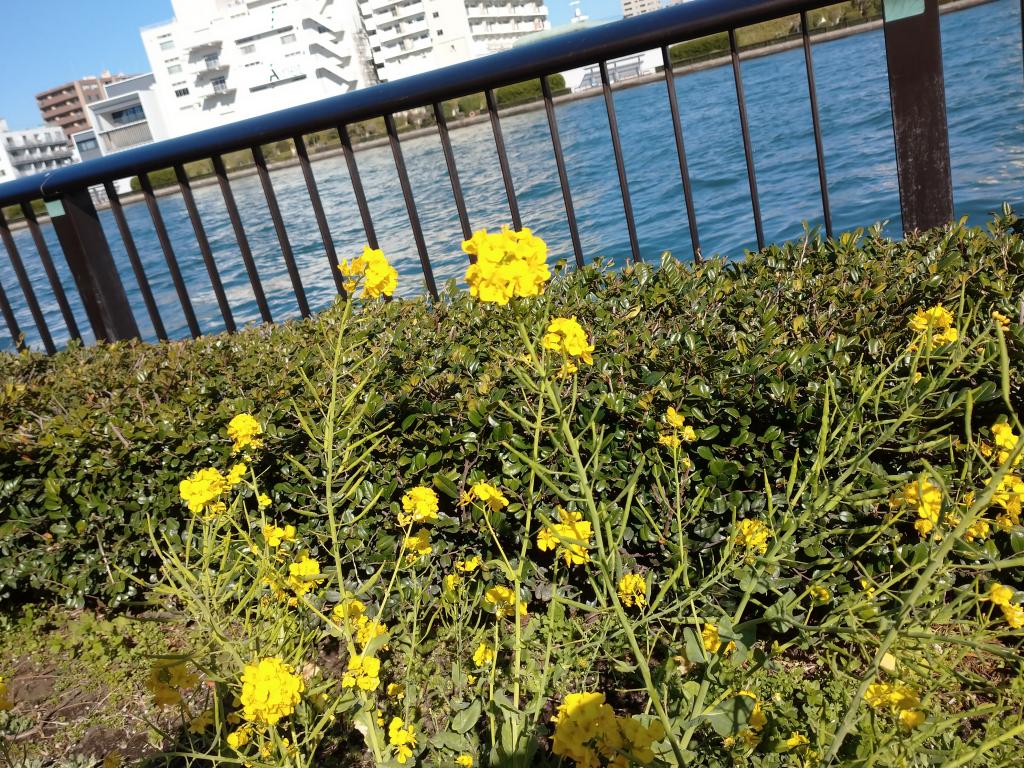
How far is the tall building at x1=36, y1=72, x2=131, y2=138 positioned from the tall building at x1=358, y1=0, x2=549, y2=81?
218ft

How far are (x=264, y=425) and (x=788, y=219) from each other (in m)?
7.74

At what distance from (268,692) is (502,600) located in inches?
20.5

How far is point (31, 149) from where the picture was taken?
9312 centimetres

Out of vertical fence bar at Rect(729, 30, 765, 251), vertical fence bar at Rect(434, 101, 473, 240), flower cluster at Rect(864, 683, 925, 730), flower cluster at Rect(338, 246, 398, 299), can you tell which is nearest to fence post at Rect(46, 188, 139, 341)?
vertical fence bar at Rect(434, 101, 473, 240)

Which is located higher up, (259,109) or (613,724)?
(259,109)

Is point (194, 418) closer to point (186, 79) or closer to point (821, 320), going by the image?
point (821, 320)

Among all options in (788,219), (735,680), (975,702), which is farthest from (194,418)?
(788,219)

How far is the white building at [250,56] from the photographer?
2341 inches

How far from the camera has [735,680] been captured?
1084mm

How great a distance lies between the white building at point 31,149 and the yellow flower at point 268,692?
9936 centimetres

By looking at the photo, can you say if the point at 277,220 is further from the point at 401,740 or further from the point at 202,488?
the point at 401,740

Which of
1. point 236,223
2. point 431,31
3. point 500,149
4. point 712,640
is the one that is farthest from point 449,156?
point 431,31

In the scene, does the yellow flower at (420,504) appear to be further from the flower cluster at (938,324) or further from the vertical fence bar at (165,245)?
the vertical fence bar at (165,245)

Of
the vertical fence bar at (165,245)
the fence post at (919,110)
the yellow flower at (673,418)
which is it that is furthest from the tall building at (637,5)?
the yellow flower at (673,418)
